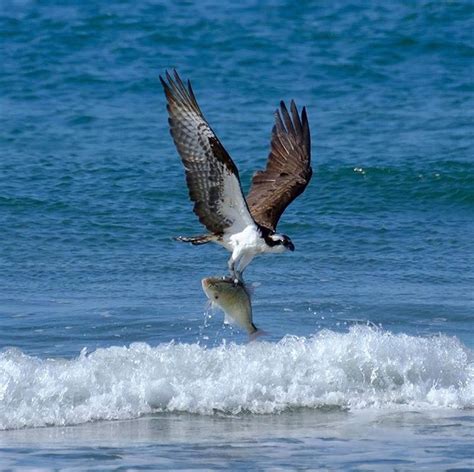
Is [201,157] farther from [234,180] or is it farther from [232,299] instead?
[232,299]

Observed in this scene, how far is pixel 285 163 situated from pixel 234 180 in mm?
1715

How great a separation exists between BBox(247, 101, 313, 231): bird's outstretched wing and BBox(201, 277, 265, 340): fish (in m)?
1.44

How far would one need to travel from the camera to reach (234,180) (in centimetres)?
808

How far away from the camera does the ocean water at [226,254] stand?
7777mm

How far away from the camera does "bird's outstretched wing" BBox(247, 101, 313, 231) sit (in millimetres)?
9469

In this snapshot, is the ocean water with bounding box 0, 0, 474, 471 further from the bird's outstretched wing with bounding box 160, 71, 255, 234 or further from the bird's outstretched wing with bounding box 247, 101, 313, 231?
the bird's outstretched wing with bounding box 247, 101, 313, 231

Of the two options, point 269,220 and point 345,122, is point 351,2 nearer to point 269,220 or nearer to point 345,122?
point 345,122

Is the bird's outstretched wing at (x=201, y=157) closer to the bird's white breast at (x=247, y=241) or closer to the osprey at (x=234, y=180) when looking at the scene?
the osprey at (x=234, y=180)

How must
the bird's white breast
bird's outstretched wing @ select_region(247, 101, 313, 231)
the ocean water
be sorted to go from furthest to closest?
bird's outstretched wing @ select_region(247, 101, 313, 231) < the bird's white breast < the ocean water

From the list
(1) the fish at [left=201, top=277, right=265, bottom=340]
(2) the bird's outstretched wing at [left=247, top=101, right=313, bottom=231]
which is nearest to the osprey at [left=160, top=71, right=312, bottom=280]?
(2) the bird's outstretched wing at [left=247, top=101, right=313, bottom=231]

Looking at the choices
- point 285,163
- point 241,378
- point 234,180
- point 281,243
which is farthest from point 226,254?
point 234,180

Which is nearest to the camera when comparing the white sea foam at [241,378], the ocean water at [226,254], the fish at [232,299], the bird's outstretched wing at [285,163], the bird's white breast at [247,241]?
the ocean water at [226,254]

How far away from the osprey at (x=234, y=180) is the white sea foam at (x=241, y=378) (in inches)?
23.6

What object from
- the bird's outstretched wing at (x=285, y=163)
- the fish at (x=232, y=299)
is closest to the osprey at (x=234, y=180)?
the bird's outstretched wing at (x=285, y=163)
